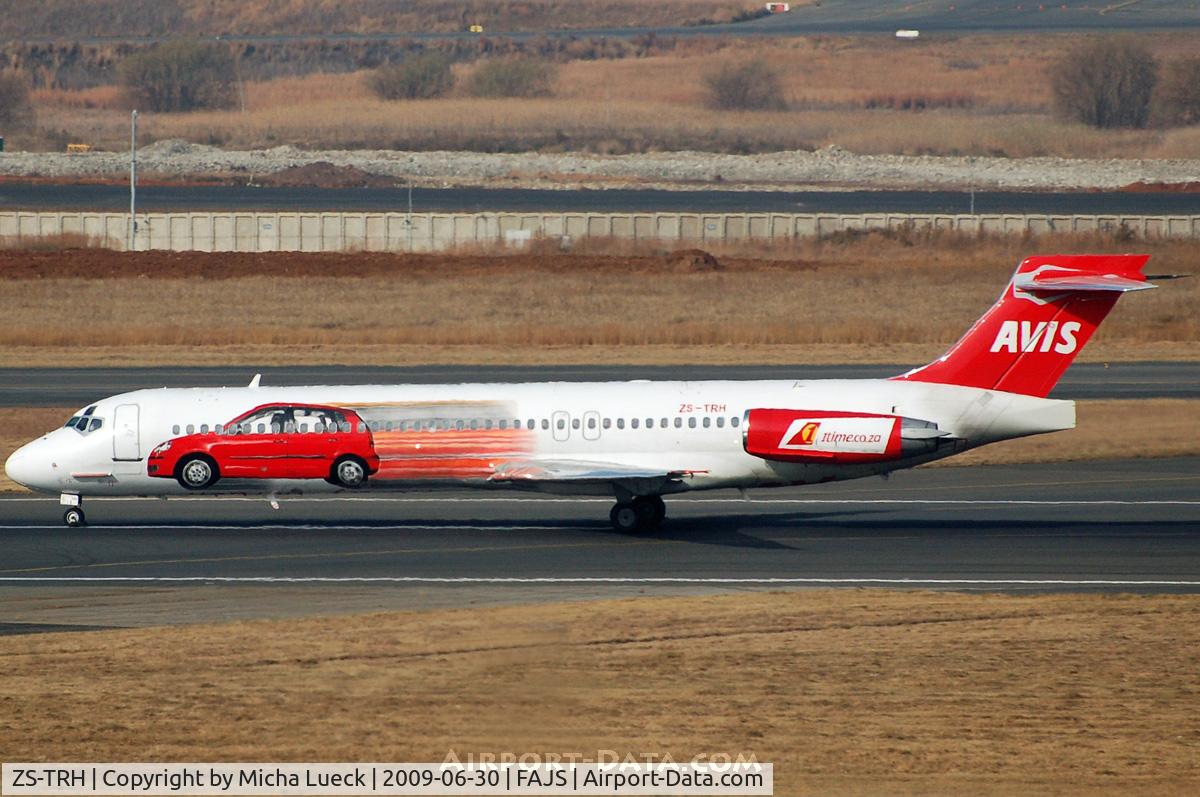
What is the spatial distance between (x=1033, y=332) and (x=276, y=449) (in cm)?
1494

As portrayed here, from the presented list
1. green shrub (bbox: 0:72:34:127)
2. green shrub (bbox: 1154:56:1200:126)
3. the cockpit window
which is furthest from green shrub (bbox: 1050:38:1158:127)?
the cockpit window

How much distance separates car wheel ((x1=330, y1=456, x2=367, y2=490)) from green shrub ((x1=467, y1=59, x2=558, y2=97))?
11161cm

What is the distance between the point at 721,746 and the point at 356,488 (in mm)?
16179

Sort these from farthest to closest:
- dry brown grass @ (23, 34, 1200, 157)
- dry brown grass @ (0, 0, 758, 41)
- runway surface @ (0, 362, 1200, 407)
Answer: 1. dry brown grass @ (0, 0, 758, 41)
2. dry brown grass @ (23, 34, 1200, 157)
3. runway surface @ (0, 362, 1200, 407)

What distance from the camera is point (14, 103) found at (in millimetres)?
135375

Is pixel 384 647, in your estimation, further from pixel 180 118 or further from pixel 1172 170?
pixel 180 118

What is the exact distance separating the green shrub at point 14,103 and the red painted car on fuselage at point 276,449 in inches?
4403

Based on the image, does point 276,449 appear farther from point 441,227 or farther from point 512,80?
point 512,80

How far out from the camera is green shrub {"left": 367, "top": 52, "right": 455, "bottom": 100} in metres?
142

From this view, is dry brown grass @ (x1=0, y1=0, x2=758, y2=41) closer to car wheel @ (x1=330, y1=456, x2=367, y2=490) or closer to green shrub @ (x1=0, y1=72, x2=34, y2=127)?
green shrub @ (x1=0, y1=72, x2=34, y2=127)

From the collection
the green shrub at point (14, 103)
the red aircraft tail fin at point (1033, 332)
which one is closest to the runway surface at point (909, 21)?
the green shrub at point (14, 103)

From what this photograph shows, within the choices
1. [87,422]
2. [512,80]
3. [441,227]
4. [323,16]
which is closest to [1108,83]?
[512,80]

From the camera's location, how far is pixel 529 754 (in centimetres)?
1606

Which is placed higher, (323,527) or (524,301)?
(524,301)
